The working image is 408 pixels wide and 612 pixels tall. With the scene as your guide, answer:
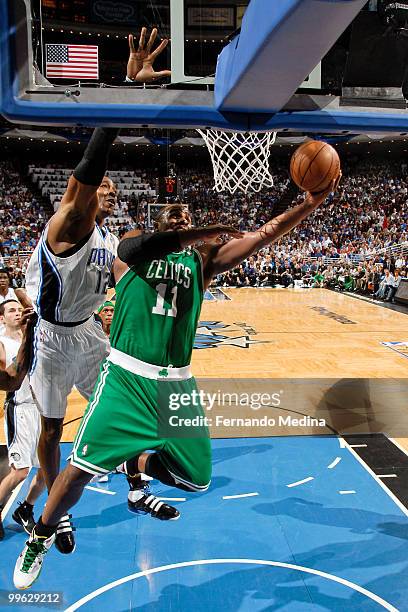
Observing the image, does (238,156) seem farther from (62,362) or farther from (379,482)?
(379,482)

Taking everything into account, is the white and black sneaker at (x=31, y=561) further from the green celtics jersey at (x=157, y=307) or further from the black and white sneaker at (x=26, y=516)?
the green celtics jersey at (x=157, y=307)

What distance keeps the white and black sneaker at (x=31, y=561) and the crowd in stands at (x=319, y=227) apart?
11.9 ft

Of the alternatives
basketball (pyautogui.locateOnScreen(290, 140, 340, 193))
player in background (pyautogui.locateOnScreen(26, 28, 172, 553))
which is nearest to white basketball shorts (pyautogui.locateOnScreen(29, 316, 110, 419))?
player in background (pyautogui.locateOnScreen(26, 28, 172, 553))

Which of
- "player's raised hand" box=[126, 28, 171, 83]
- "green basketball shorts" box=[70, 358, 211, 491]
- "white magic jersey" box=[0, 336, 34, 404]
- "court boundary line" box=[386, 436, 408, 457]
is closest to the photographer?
"green basketball shorts" box=[70, 358, 211, 491]

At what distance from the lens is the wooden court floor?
7963mm

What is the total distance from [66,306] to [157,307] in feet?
2.26

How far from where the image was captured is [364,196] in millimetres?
12117

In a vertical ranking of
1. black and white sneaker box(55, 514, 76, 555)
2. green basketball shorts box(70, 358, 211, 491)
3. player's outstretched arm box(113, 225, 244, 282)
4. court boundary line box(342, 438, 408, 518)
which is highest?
player's outstretched arm box(113, 225, 244, 282)

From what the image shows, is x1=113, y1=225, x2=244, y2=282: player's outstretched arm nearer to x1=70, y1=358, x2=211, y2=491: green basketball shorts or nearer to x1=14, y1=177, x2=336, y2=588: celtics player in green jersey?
x1=14, y1=177, x2=336, y2=588: celtics player in green jersey

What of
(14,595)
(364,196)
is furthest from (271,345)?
(14,595)

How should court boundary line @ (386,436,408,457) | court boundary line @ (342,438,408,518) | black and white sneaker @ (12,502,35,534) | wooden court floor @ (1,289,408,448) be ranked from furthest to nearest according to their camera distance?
wooden court floor @ (1,289,408,448)
court boundary line @ (386,436,408,457)
court boundary line @ (342,438,408,518)
black and white sneaker @ (12,502,35,534)

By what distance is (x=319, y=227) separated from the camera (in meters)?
12.7

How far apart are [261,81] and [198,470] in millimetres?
1937

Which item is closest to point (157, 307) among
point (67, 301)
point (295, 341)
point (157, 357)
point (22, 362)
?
point (157, 357)
